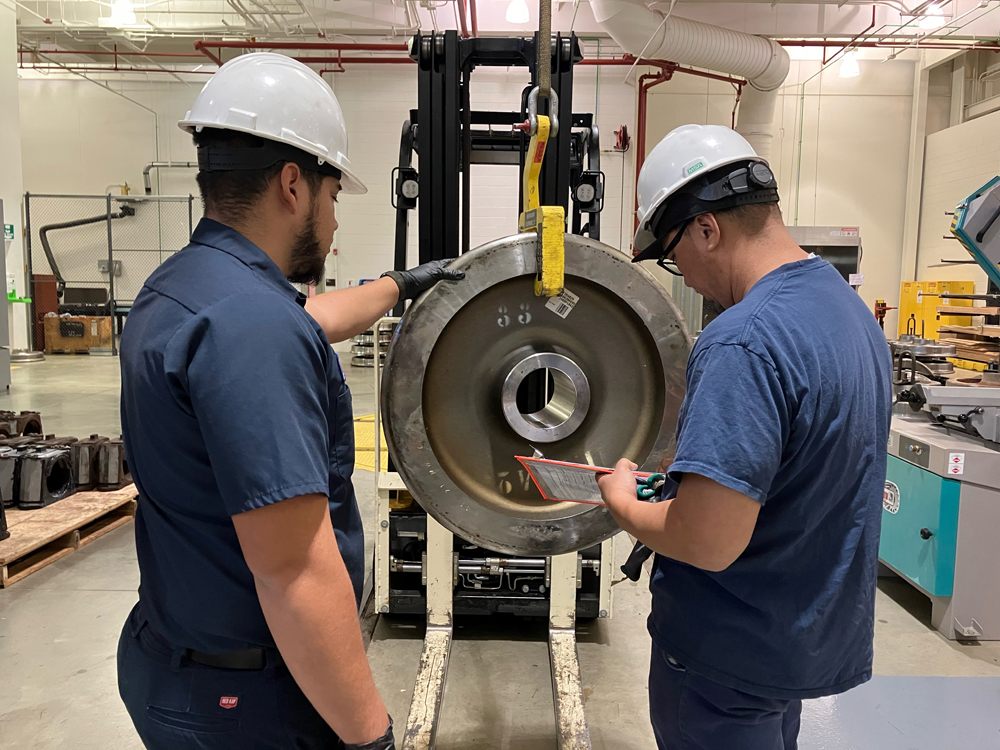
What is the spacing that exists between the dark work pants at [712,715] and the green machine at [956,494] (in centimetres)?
238

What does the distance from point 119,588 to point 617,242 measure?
30.8 ft

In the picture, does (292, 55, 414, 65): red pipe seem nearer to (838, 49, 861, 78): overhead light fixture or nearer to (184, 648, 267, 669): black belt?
(838, 49, 861, 78): overhead light fixture

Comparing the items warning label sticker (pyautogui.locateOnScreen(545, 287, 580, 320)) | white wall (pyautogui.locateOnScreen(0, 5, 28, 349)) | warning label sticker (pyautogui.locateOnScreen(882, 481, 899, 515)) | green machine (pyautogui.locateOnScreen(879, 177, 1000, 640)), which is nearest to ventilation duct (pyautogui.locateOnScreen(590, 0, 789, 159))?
green machine (pyautogui.locateOnScreen(879, 177, 1000, 640))

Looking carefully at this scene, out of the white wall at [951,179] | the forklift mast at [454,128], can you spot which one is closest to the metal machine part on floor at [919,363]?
the forklift mast at [454,128]

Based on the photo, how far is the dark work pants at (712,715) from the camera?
1.34 m

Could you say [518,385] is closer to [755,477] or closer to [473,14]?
[755,477]

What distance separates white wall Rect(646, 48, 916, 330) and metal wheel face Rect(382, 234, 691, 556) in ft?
33.9

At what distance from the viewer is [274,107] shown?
1154 mm

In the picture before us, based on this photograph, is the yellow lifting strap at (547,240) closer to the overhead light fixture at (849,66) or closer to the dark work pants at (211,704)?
the dark work pants at (211,704)

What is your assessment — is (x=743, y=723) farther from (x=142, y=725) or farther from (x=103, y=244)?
(x=103, y=244)

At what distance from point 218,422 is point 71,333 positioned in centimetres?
1328

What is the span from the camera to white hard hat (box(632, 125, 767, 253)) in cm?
136

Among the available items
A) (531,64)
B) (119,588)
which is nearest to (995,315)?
(531,64)

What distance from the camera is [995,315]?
7.38 metres
